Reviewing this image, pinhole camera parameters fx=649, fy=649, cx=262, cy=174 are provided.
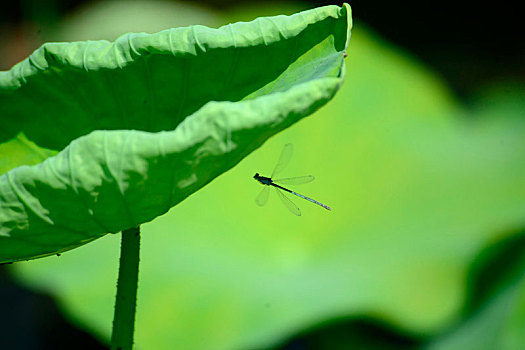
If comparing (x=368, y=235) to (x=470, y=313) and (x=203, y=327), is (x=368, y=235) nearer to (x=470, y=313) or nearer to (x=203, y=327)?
(x=470, y=313)

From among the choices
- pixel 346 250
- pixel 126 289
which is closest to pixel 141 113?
pixel 126 289

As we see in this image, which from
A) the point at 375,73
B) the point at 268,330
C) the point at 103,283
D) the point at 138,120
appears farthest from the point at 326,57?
the point at 375,73

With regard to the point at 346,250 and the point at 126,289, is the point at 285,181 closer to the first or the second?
the point at 346,250

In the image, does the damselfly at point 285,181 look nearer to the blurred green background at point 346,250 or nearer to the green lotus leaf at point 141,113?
the blurred green background at point 346,250

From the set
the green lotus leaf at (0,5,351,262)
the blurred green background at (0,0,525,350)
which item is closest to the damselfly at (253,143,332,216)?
the blurred green background at (0,0,525,350)

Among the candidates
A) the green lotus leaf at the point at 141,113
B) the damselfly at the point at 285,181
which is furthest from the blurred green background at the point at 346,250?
the green lotus leaf at the point at 141,113


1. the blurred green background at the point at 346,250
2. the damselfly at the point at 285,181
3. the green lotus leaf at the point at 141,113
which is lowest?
the blurred green background at the point at 346,250
